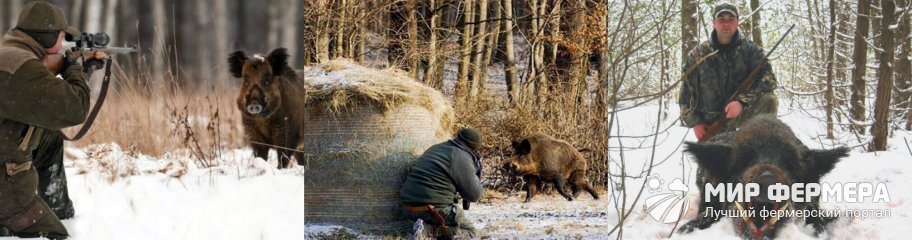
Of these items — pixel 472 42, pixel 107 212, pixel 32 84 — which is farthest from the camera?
pixel 472 42

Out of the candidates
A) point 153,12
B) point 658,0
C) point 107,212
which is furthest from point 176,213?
point 658,0

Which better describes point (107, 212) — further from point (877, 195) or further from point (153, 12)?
point (877, 195)

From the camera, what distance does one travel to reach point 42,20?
27.8ft

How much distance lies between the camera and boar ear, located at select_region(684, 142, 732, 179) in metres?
9.46

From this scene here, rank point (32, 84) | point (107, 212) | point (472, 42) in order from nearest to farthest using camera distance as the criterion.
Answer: point (32, 84)
point (107, 212)
point (472, 42)

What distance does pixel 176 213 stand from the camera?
30.4 feet

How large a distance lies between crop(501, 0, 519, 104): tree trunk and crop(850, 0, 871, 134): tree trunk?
7.56ft

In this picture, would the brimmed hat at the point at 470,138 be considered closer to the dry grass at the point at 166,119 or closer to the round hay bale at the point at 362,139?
the round hay bale at the point at 362,139

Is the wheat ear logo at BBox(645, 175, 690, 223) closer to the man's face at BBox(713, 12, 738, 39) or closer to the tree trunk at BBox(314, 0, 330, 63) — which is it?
the man's face at BBox(713, 12, 738, 39)

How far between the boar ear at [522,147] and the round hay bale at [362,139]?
0.47 metres

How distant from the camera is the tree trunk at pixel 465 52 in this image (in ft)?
31.7

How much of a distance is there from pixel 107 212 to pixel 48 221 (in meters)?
0.56

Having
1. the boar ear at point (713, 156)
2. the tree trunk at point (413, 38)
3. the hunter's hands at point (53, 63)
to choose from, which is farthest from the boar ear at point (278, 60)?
the boar ear at point (713, 156)

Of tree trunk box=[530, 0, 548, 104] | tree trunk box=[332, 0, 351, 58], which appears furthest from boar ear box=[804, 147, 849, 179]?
tree trunk box=[332, 0, 351, 58]
